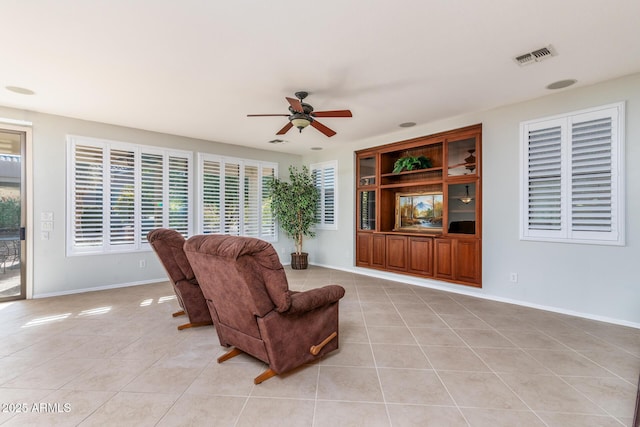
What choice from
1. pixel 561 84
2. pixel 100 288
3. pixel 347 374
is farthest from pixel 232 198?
pixel 561 84

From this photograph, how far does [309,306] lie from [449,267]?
328 cm

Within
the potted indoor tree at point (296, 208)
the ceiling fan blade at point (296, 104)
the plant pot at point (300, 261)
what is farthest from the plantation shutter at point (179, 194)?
the ceiling fan blade at point (296, 104)

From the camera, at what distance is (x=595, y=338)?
297cm

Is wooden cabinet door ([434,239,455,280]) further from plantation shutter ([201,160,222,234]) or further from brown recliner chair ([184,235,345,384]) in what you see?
plantation shutter ([201,160,222,234])

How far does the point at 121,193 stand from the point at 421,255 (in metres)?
5.29

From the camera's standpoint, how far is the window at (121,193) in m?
4.72

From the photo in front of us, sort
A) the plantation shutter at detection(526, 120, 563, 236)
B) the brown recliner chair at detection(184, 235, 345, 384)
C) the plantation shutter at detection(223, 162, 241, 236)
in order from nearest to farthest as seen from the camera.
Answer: the brown recliner chair at detection(184, 235, 345, 384) < the plantation shutter at detection(526, 120, 563, 236) < the plantation shutter at detection(223, 162, 241, 236)

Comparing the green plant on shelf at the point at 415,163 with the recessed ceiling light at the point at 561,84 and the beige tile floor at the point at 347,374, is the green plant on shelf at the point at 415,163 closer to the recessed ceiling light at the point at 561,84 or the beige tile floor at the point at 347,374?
the recessed ceiling light at the point at 561,84

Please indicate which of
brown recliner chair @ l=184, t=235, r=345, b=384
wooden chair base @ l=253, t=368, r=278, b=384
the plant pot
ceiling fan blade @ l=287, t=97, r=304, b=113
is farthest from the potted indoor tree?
wooden chair base @ l=253, t=368, r=278, b=384

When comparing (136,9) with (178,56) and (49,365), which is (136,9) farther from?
(49,365)

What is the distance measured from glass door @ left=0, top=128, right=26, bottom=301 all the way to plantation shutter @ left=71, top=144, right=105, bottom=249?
614mm

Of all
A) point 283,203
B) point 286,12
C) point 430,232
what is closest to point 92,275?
point 283,203

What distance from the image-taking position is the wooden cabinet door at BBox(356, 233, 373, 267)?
19.8 feet

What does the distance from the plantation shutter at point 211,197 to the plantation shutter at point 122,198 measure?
1.21 metres
